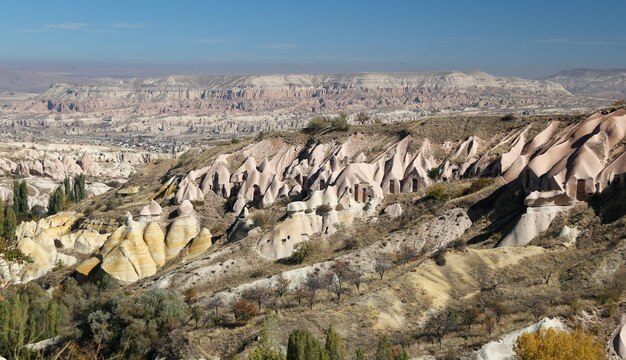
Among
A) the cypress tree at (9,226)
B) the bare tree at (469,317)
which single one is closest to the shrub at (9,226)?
the cypress tree at (9,226)

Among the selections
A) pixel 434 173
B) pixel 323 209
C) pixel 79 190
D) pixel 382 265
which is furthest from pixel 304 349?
pixel 79 190

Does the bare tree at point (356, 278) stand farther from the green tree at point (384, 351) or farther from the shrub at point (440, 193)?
the shrub at point (440, 193)

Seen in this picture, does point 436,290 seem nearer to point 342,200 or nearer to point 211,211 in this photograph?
point 342,200

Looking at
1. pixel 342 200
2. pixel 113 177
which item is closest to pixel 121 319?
pixel 342 200

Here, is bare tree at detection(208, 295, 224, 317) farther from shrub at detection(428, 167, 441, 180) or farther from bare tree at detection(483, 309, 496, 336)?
shrub at detection(428, 167, 441, 180)

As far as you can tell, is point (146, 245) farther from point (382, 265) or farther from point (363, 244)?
point (382, 265)

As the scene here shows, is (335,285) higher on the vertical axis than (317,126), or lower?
lower
